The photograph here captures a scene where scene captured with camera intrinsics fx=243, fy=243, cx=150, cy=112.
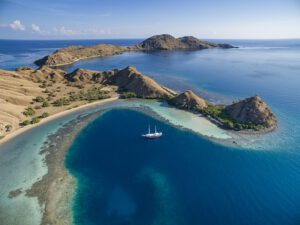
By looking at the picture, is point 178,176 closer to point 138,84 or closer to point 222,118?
point 222,118

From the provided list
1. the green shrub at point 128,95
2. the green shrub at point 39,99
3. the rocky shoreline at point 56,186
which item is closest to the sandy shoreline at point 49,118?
the green shrub at point 128,95

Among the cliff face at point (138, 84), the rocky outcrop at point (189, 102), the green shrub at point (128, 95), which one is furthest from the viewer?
the green shrub at point (128, 95)

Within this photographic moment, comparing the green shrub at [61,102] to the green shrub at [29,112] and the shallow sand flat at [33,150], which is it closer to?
the shallow sand flat at [33,150]

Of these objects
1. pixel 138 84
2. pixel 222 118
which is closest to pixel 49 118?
pixel 138 84

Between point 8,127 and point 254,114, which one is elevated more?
point 254,114

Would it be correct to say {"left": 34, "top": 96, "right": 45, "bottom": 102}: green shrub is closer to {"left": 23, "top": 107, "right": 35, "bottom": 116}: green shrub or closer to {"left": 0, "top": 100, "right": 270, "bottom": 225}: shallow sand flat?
{"left": 23, "top": 107, "right": 35, "bottom": 116}: green shrub

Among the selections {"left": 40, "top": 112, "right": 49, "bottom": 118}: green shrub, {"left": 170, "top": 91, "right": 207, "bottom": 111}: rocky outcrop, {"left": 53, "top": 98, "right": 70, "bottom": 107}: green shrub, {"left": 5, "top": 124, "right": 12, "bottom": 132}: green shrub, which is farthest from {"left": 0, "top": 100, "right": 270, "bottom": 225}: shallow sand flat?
{"left": 53, "top": 98, "right": 70, "bottom": 107}: green shrub

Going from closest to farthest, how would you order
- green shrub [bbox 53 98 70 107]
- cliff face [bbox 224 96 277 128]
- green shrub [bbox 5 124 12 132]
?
green shrub [bbox 5 124 12 132] < cliff face [bbox 224 96 277 128] < green shrub [bbox 53 98 70 107]
